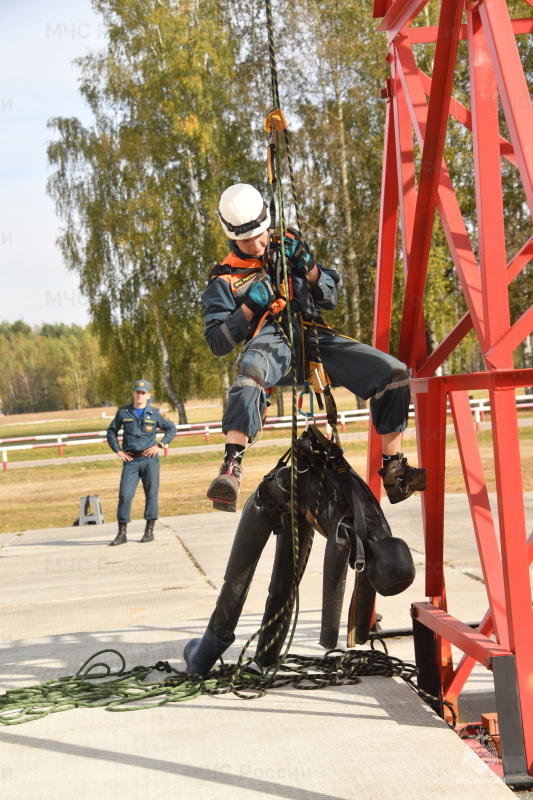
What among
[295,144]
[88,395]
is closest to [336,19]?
[295,144]

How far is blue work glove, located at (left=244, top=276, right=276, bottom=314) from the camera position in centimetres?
392

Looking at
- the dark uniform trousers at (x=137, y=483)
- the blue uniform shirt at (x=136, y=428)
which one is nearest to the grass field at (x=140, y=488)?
the dark uniform trousers at (x=137, y=483)

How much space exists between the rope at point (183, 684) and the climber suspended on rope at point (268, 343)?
85cm

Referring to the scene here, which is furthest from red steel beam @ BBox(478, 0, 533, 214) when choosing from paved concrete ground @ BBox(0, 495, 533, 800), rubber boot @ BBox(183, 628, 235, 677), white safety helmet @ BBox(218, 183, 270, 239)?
rubber boot @ BBox(183, 628, 235, 677)

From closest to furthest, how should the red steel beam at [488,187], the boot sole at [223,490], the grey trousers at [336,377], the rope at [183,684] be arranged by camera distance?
the red steel beam at [488,187] → the boot sole at [223,490] → the grey trousers at [336,377] → the rope at [183,684]

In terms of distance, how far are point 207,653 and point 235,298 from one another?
168 centimetres

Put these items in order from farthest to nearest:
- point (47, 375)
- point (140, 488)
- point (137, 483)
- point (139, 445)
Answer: point (47, 375) < point (140, 488) < point (139, 445) < point (137, 483)

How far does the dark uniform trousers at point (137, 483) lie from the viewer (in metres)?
10.0

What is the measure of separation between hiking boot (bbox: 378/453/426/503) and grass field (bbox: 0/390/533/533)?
884cm

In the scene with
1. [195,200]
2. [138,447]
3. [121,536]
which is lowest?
[121,536]

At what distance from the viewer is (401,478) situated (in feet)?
12.5

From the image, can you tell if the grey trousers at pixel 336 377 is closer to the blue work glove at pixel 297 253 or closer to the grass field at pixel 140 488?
the blue work glove at pixel 297 253

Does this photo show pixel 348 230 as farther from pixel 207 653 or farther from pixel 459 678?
pixel 459 678

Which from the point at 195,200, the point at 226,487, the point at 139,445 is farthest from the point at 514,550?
the point at 195,200
